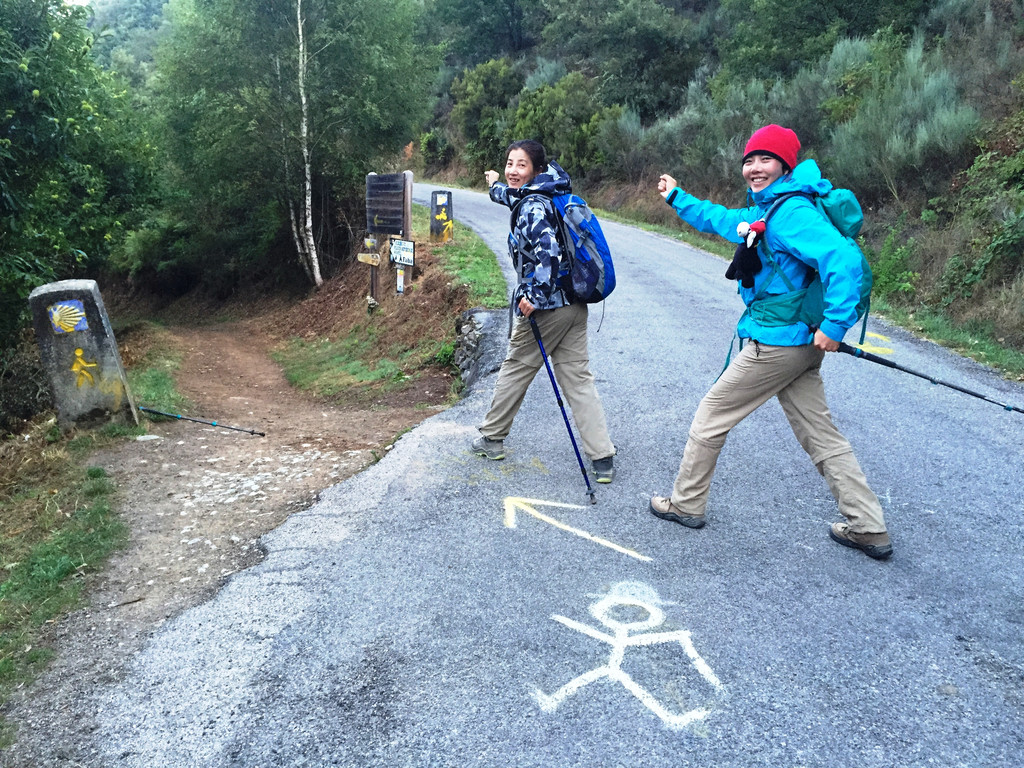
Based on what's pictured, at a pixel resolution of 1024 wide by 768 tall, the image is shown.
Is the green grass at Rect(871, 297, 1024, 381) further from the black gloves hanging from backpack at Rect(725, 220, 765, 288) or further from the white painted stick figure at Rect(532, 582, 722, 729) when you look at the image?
the white painted stick figure at Rect(532, 582, 722, 729)

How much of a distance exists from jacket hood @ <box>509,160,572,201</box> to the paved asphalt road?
1.78 m

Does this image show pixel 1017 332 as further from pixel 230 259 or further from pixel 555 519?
pixel 230 259

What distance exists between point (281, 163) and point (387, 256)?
275 inches

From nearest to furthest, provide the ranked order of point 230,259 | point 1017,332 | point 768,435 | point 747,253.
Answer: point 747,253
point 768,435
point 1017,332
point 230,259

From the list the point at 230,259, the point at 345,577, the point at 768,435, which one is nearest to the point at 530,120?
the point at 230,259

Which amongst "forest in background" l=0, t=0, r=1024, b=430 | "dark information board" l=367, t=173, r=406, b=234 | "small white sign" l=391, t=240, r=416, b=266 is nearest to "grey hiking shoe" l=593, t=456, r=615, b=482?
"forest in background" l=0, t=0, r=1024, b=430

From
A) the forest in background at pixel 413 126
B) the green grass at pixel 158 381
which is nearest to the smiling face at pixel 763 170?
the green grass at pixel 158 381

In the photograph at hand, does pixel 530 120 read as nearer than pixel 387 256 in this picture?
No

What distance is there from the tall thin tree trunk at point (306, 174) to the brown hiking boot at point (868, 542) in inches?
631

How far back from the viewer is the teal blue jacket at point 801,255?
11.0 ft

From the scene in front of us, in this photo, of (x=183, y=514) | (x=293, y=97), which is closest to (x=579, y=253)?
(x=183, y=514)

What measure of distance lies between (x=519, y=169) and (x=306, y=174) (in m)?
14.5

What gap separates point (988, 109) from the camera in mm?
12492

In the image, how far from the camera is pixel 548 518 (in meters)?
4.25
